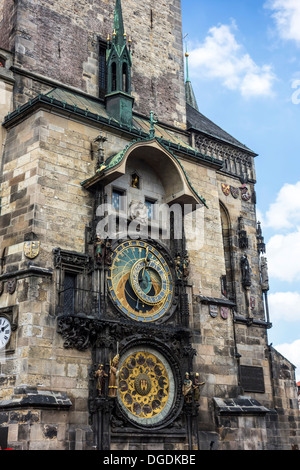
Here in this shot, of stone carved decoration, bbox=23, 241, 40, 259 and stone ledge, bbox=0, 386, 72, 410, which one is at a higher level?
stone carved decoration, bbox=23, 241, 40, 259

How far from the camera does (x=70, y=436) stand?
13.3 meters

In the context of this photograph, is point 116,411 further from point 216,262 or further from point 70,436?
point 216,262

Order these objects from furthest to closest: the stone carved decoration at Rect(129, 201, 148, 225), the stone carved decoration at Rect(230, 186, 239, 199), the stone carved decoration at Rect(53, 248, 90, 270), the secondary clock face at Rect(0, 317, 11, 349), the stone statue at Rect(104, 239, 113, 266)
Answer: the stone carved decoration at Rect(230, 186, 239, 199) → the stone carved decoration at Rect(129, 201, 148, 225) → the stone statue at Rect(104, 239, 113, 266) → the stone carved decoration at Rect(53, 248, 90, 270) → the secondary clock face at Rect(0, 317, 11, 349)

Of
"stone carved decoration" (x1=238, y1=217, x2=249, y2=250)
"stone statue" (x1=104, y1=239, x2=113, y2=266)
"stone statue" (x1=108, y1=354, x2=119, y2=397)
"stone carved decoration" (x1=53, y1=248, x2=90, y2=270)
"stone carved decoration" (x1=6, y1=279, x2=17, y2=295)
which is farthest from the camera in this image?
"stone carved decoration" (x1=238, y1=217, x2=249, y2=250)

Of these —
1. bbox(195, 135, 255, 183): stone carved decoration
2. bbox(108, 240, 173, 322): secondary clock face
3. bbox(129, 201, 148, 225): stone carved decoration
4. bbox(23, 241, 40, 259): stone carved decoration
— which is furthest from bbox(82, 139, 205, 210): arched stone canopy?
bbox(195, 135, 255, 183): stone carved decoration

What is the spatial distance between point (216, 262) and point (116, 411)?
19.7ft

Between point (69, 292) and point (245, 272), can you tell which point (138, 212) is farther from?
point (245, 272)

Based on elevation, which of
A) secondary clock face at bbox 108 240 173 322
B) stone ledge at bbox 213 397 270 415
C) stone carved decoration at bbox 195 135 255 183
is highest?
stone carved decoration at bbox 195 135 255 183

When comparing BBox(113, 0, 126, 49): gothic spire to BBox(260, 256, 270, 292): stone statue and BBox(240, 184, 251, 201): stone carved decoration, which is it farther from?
BBox(260, 256, 270, 292): stone statue

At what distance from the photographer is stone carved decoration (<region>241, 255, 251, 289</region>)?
2164cm

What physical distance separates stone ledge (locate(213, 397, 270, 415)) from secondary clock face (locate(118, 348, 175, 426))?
5.04ft

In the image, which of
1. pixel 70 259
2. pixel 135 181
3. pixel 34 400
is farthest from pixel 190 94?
pixel 34 400

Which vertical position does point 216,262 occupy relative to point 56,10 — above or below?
below
